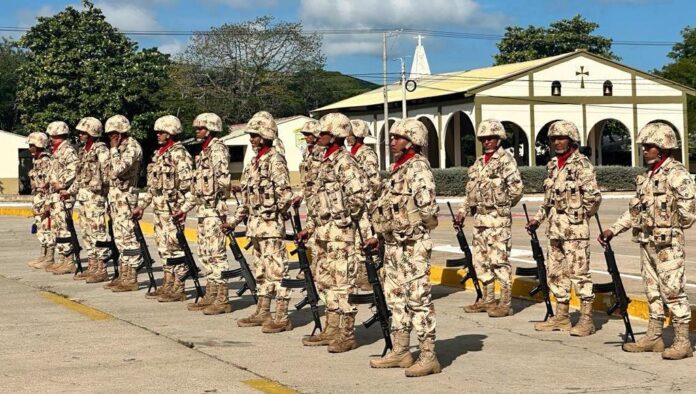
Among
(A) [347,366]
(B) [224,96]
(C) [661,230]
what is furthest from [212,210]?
(B) [224,96]

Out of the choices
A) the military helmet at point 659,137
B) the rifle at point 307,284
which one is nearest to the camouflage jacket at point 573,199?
the military helmet at point 659,137

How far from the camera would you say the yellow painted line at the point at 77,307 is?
12.5 meters

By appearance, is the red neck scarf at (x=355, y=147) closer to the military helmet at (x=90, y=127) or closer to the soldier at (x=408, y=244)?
the soldier at (x=408, y=244)

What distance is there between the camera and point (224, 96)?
79.8 m

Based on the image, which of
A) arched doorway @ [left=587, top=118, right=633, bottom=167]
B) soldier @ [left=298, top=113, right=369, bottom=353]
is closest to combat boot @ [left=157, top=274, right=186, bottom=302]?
soldier @ [left=298, top=113, right=369, bottom=353]

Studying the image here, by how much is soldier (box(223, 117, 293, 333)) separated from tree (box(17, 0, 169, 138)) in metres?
50.3

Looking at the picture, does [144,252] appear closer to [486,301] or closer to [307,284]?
[307,284]

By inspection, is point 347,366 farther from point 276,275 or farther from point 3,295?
point 3,295

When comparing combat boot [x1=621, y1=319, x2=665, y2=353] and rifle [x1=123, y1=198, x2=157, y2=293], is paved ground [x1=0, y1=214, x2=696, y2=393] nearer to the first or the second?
combat boot [x1=621, y1=319, x2=665, y2=353]

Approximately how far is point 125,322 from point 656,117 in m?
47.4

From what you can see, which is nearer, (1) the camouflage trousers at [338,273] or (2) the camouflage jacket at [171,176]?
(1) the camouflage trousers at [338,273]

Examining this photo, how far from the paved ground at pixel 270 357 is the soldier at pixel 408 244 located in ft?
0.75

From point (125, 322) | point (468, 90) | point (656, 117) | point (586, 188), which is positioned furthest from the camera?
point (656, 117)

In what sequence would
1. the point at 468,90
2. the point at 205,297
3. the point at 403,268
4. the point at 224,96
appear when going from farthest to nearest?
the point at 224,96
the point at 468,90
the point at 205,297
the point at 403,268
